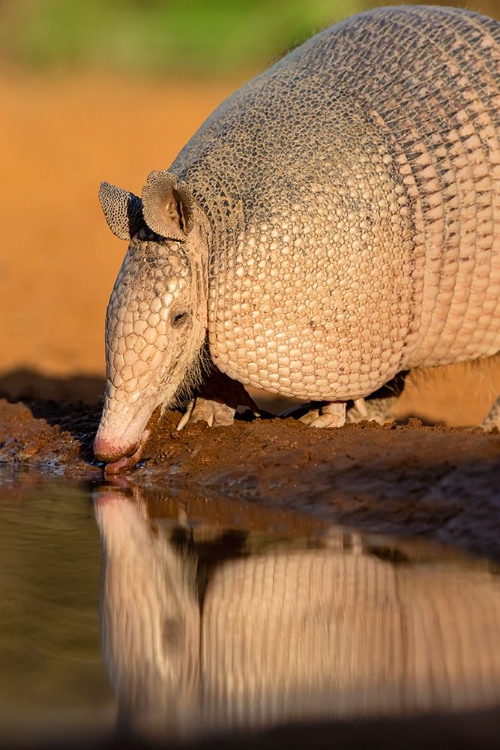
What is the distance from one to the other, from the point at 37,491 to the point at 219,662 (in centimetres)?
321

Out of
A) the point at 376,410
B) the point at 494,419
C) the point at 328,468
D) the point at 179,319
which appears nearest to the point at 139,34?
the point at 376,410

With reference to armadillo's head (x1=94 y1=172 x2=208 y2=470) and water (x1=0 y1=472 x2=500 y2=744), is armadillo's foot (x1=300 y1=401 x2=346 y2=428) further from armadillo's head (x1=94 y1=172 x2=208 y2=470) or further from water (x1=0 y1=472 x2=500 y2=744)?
water (x1=0 y1=472 x2=500 y2=744)

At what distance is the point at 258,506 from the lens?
6.34 metres

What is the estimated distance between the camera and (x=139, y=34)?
27.4m

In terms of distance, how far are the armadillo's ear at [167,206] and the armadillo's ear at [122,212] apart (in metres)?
0.27

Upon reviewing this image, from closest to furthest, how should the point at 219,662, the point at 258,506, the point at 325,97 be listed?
the point at 219,662 → the point at 258,506 → the point at 325,97

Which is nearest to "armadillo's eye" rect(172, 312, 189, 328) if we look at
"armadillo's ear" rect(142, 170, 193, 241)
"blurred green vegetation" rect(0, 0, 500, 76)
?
"armadillo's ear" rect(142, 170, 193, 241)

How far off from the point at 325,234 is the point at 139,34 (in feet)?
72.1

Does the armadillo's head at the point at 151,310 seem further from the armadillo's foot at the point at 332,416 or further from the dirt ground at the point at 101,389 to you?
the armadillo's foot at the point at 332,416

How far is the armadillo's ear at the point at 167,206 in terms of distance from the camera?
21.2ft

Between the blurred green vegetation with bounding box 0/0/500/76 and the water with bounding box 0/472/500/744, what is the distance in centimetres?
2247

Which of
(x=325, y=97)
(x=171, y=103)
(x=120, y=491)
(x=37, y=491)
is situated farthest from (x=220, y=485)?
(x=171, y=103)

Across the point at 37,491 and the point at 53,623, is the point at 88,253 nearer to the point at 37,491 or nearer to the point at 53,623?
the point at 37,491

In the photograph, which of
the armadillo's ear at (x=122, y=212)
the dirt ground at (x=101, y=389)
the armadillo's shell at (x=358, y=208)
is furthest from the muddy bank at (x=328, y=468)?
the armadillo's ear at (x=122, y=212)
